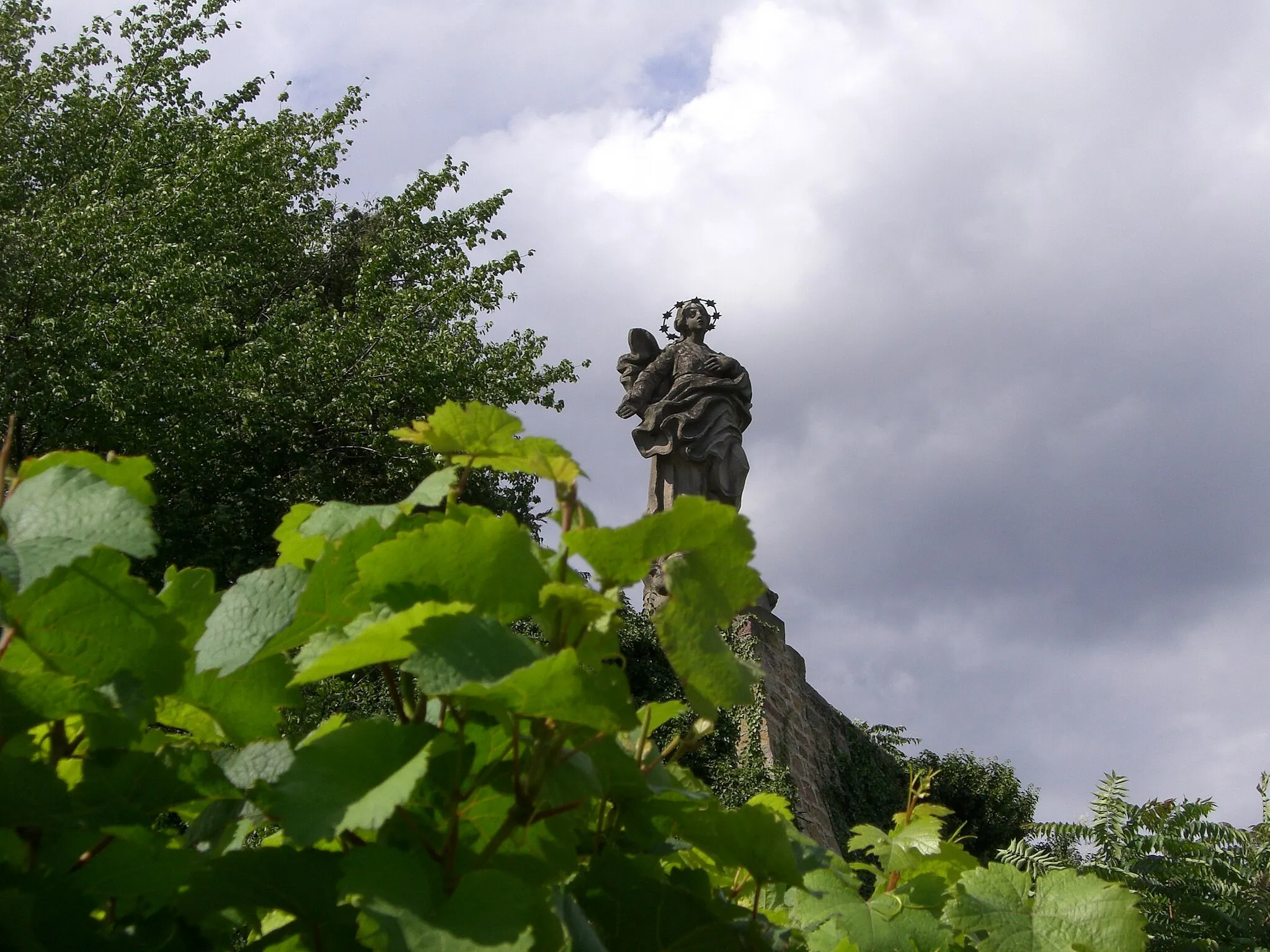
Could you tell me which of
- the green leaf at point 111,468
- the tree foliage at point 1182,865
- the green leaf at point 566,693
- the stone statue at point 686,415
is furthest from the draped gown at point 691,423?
the green leaf at point 566,693

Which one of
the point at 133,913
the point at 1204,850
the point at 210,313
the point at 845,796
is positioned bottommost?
the point at 133,913

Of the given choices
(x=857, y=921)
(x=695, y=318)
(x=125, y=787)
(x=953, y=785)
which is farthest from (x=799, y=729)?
(x=125, y=787)

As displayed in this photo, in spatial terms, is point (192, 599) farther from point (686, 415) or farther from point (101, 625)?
point (686, 415)

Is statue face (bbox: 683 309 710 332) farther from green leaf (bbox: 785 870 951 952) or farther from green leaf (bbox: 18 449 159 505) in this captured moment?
green leaf (bbox: 18 449 159 505)

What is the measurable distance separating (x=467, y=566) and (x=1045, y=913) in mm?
675

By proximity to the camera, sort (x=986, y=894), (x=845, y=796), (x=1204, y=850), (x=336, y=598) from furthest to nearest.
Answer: (x=845, y=796) < (x=1204, y=850) < (x=986, y=894) < (x=336, y=598)

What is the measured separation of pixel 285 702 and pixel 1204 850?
5.25m

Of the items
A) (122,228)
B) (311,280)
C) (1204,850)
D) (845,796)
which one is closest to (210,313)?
(122,228)

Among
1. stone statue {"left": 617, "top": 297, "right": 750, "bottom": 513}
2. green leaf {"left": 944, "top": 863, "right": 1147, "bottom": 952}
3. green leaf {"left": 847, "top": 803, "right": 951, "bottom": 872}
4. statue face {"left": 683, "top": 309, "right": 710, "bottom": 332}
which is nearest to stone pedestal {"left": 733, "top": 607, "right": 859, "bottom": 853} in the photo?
stone statue {"left": 617, "top": 297, "right": 750, "bottom": 513}

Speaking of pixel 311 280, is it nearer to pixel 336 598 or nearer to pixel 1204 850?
pixel 1204 850

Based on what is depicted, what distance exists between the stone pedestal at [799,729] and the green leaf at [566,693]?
9.09 metres

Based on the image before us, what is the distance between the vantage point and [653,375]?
40.1ft

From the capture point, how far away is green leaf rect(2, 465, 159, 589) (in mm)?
565

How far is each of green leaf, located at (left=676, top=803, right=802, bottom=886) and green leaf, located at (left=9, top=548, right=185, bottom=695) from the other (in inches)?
13.2
